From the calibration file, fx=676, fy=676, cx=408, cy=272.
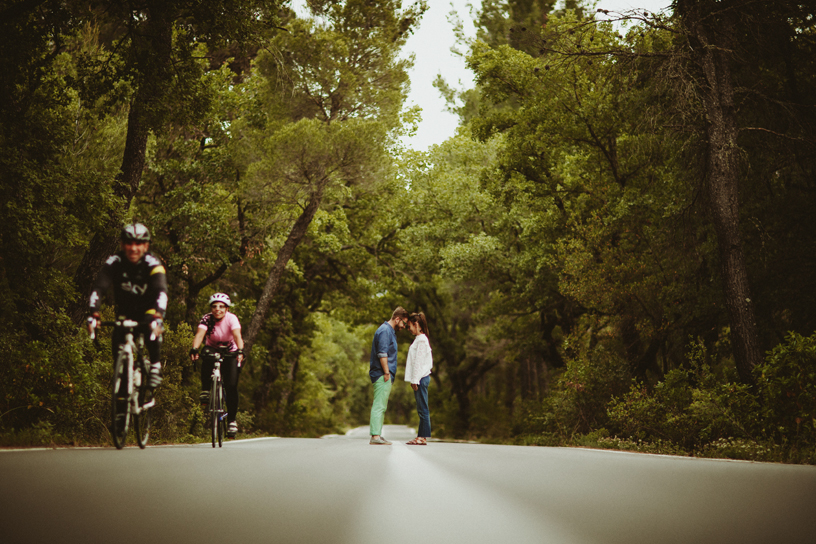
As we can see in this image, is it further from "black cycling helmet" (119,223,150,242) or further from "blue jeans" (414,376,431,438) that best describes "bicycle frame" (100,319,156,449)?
"blue jeans" (414,376,431,438)

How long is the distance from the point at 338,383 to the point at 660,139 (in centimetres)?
5452

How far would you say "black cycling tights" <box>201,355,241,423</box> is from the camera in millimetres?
9852

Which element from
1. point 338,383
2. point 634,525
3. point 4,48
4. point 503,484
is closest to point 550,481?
point 503,484

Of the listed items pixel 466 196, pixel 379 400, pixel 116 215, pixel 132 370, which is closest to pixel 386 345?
pixel 379 400

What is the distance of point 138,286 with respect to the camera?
630cm

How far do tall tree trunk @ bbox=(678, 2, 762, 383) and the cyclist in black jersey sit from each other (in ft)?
35.1

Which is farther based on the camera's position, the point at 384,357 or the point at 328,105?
Result: the point at 328,105

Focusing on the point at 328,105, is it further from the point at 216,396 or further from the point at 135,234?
the point at 135,234

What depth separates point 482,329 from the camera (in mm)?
34750

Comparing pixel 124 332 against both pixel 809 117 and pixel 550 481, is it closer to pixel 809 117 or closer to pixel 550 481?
pixel 550 481

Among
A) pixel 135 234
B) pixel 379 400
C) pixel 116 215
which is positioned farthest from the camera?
pixel 116 215

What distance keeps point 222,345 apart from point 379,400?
345 centimetres

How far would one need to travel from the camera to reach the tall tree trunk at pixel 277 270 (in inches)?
854

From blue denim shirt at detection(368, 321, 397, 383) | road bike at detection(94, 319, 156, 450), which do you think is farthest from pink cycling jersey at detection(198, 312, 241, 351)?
road bike at detection(94, 319, 156, 450)
